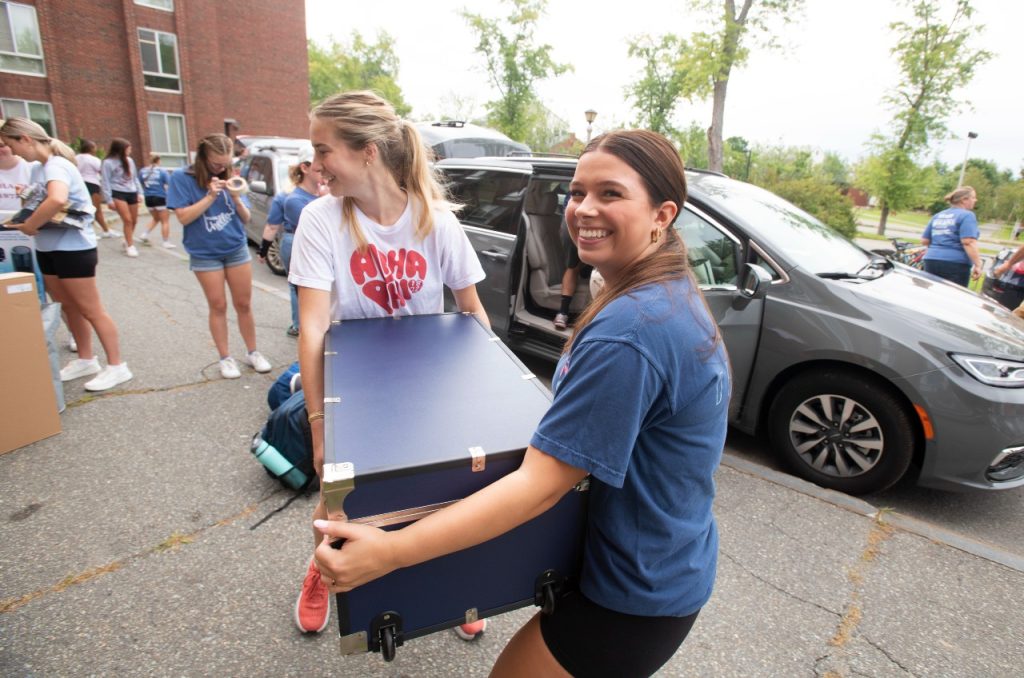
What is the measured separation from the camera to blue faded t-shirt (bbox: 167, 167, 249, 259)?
4.25 meters

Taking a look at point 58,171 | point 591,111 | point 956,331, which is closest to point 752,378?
Result: point 956,331

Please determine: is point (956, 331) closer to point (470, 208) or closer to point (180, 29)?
point (470, 208)

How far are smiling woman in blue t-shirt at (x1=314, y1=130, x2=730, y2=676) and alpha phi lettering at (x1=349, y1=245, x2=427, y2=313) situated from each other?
1.07 m

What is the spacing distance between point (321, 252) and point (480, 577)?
1.24m

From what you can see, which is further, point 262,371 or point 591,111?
point 591,111

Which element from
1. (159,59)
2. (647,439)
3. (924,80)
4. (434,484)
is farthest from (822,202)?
(159,59)

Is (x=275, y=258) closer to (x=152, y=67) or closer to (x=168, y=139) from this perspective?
(x=168, y=139)

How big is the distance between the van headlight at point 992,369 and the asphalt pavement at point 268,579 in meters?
0.88

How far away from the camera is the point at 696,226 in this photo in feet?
13.0

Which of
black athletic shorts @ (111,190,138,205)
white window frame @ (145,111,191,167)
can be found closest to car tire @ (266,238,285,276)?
black athletic shorts @ (111,190,138,205)

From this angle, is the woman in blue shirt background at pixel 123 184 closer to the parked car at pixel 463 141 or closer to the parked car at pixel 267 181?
the parked car at pixel 267 181

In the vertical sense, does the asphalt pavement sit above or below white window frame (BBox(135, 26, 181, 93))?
below

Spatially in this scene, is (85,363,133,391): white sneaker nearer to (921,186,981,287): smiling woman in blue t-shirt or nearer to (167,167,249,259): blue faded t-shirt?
(167,167,249,259): blue faded t-shirt

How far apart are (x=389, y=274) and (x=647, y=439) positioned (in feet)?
4.48
